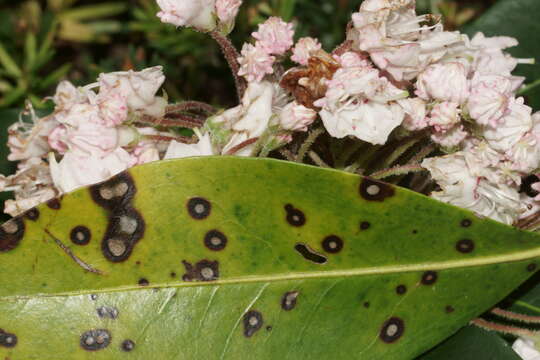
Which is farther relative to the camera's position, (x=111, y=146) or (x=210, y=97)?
(x=210, y=97)

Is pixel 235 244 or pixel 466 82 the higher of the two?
pixel 466 82

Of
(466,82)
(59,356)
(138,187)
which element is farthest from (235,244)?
(466,82)

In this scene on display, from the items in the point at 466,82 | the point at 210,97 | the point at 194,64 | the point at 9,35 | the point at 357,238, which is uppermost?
the point at 466,82

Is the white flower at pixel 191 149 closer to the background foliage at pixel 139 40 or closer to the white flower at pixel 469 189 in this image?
the white flower at pixel 469 189

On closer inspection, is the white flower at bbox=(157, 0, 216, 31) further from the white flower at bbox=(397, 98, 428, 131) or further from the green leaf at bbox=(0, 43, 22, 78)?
the green leaf at bbox=(0, 43, 22, 78)

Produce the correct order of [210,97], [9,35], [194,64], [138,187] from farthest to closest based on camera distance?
1. [210,97]
2. [194,64]
3. [9,35]
4. [138,187]

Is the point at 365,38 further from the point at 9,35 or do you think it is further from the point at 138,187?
the point at 9,35

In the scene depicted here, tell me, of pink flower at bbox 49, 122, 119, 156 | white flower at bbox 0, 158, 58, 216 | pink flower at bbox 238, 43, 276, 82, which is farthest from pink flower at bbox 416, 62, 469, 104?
white flower at bbox 0, 158, 58, 216
